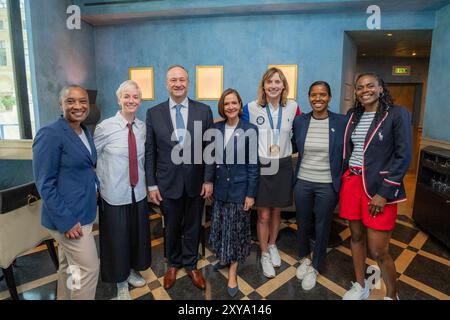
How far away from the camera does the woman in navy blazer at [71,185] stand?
1334mm

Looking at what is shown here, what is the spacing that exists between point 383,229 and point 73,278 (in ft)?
6.36

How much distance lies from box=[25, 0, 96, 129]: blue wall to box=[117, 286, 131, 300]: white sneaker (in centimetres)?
280

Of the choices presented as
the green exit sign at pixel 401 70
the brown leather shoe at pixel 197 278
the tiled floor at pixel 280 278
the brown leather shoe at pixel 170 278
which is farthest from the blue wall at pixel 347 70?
the brown leather shoe at pixel 170 278

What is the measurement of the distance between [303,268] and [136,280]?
1403 millimetres

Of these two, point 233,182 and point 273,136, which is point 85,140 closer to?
point 233,182

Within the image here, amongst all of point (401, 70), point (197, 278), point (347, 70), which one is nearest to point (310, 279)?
point (197, 278)

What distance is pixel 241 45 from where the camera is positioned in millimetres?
4297

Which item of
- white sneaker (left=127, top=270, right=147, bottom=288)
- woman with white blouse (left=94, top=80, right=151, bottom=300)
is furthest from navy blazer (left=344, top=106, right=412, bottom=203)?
white sneaker (left=127, top=270, right=147, bottom=288)

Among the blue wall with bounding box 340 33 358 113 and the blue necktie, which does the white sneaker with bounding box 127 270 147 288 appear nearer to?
the blue necktie

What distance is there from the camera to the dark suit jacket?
1818 mm

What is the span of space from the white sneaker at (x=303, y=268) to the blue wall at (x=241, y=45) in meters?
2.87

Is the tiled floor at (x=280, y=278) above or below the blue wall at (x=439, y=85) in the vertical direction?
below

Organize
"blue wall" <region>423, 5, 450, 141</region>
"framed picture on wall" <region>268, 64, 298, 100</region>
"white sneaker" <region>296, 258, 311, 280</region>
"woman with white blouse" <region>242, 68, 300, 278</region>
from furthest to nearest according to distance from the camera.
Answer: "framed picture on wall" <region>268, 64, 298, 100</region> → "blue wall" <region>423, 5, 450, 141</region> → "white sneaker" <region>296, 258, 311, 280</region> → "woman with white blouse" <region>242, 68, 300, 278</region>

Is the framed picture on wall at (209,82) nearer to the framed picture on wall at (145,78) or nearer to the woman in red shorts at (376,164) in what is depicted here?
the framed picture on wall at (145,78)
